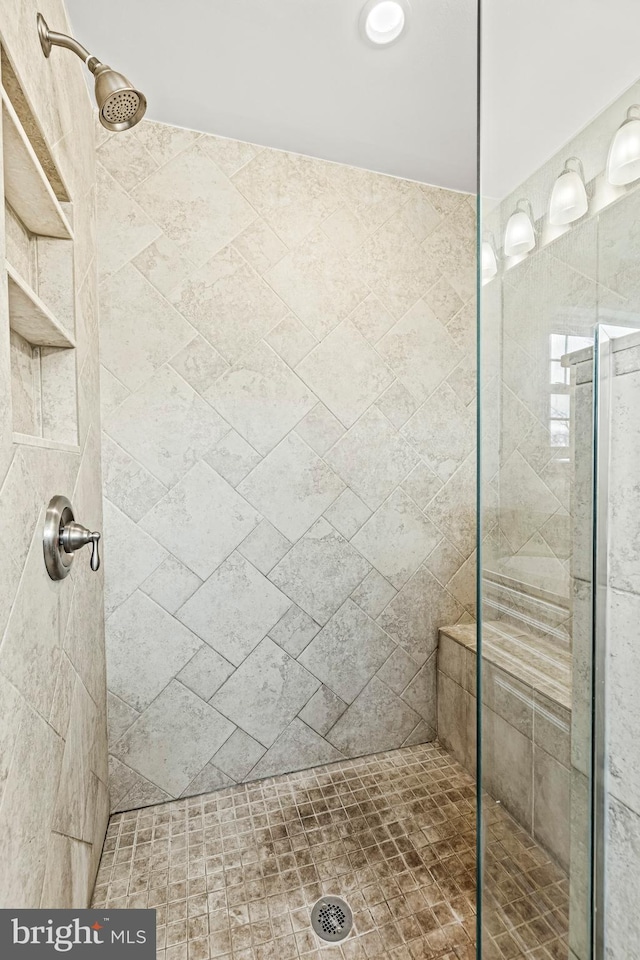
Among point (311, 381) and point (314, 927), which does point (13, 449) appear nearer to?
point (311, 381)

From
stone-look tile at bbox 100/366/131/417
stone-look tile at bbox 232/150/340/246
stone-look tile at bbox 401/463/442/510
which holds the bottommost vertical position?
stone-look tile at bbox 401/463/442/510

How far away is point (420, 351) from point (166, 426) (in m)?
1.03

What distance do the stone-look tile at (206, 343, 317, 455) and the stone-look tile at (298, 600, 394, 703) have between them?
72 centimetres

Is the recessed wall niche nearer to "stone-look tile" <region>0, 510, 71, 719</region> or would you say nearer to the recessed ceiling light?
"stone-look tile" <region>0, 510, 71, 719</region>

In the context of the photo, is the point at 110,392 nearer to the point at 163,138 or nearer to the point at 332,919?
the point at 163,138

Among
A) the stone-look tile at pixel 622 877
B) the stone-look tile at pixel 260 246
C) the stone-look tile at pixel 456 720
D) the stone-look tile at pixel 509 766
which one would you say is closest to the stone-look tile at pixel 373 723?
the stone-look tile at pixel 456 720

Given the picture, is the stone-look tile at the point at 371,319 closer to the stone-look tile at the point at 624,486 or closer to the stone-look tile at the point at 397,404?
the stone-look tile at the point at 397,404

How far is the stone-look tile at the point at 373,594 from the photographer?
6.23 feet

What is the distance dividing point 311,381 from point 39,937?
1.55m

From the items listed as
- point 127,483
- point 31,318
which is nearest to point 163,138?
point 31,318

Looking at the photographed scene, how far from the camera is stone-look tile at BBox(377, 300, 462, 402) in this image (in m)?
1.92

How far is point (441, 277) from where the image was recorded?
198 cm

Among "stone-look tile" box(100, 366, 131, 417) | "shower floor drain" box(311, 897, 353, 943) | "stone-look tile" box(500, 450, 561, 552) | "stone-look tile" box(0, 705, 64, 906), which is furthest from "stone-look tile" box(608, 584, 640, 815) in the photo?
"stone-look tile" box(100, 366, 131, 417)

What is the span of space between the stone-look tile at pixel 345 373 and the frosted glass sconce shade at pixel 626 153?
126 centimetres
